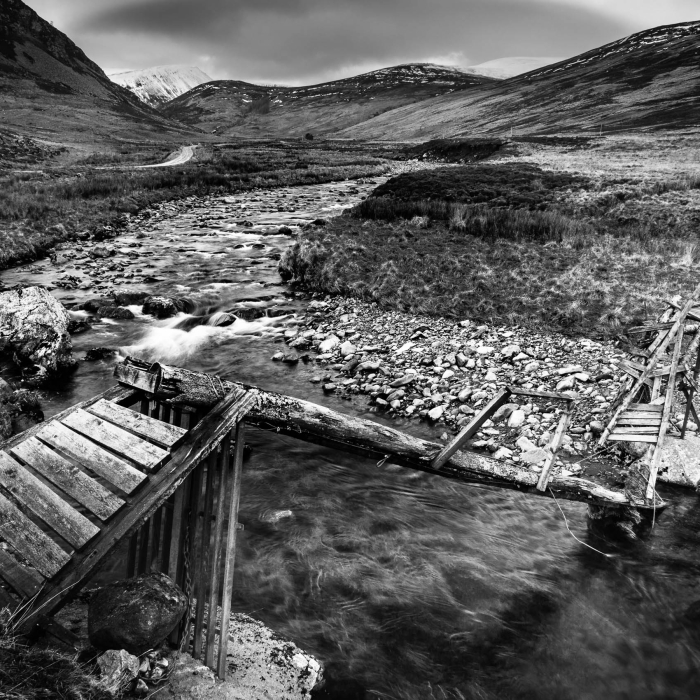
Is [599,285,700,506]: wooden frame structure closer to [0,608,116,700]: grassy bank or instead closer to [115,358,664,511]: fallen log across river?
[115,358,664,511]: fallen log across river

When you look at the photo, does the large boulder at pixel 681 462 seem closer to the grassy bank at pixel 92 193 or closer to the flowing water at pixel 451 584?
the flowing water at pixel 451 584

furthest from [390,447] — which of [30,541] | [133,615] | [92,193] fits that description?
[92,193]

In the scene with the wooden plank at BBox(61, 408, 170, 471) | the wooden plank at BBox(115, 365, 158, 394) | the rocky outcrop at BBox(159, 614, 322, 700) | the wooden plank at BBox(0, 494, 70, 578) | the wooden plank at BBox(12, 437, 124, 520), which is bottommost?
the rocky outcrop at BBox(159, 614, 322, 700)

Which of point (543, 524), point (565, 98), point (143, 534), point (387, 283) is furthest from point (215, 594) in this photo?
point (565, 98)

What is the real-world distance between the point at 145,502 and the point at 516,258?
1504 centimetres

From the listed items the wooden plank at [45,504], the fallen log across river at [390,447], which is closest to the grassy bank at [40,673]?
the wooden plank at [45,504]

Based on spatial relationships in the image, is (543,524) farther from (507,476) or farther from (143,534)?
(143,534)

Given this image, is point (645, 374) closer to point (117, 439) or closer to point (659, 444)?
point (659, 444)

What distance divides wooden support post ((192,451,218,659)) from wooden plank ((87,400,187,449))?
0.46m

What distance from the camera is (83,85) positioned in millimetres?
177875

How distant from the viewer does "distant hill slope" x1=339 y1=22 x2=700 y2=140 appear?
102125 mm

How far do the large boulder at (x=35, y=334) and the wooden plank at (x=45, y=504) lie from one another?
7.04m

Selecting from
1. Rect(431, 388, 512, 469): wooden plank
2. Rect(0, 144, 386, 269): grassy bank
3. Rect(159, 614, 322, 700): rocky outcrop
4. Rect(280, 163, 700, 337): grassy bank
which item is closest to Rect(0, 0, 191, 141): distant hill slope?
Rect(0, 144, 386, 269): grassy bank

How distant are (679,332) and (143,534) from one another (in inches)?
323
